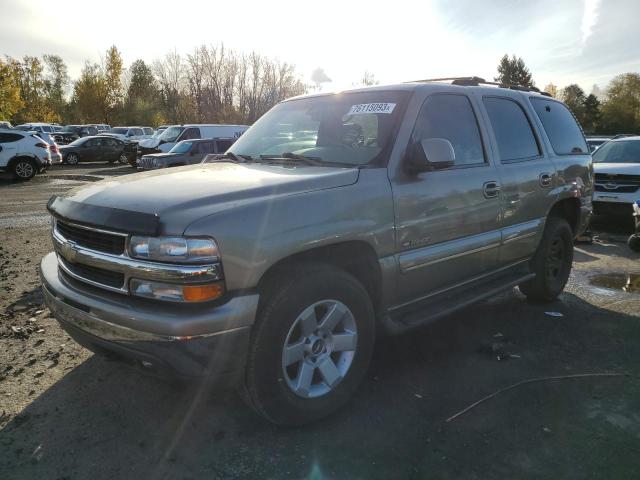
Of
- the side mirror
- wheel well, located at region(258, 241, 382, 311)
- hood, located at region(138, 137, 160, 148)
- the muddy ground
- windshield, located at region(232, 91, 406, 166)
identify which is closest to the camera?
the muddy ground

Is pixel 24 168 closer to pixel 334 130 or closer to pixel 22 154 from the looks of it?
pixel 22 154

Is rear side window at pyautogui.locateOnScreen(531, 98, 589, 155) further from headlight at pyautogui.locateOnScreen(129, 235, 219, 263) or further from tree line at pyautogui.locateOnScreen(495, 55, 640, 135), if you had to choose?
tree line at pyautogui.locateOnScreen(495, 55, 640, 135)

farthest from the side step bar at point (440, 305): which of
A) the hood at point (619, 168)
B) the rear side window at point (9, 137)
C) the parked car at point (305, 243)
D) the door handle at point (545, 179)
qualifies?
the rear side window at point (9, 137)

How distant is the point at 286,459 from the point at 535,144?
363 cm

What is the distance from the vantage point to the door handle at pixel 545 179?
14.9ft

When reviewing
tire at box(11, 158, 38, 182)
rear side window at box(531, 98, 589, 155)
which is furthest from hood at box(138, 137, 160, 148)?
rear side window at box(531, 98, 589, 155)

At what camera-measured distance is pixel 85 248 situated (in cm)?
275

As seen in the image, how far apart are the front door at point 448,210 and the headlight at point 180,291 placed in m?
1.30

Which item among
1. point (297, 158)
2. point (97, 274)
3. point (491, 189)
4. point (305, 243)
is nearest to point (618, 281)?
point (491, 189)

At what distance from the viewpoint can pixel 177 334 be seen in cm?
233

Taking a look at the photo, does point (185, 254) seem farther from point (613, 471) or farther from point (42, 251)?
point (42, 251)

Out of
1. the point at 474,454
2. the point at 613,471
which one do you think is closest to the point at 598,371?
the point at 613,471

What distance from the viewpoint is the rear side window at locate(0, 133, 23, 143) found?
1689 centimetres

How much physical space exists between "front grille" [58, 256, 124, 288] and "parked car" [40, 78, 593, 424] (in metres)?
0.01
